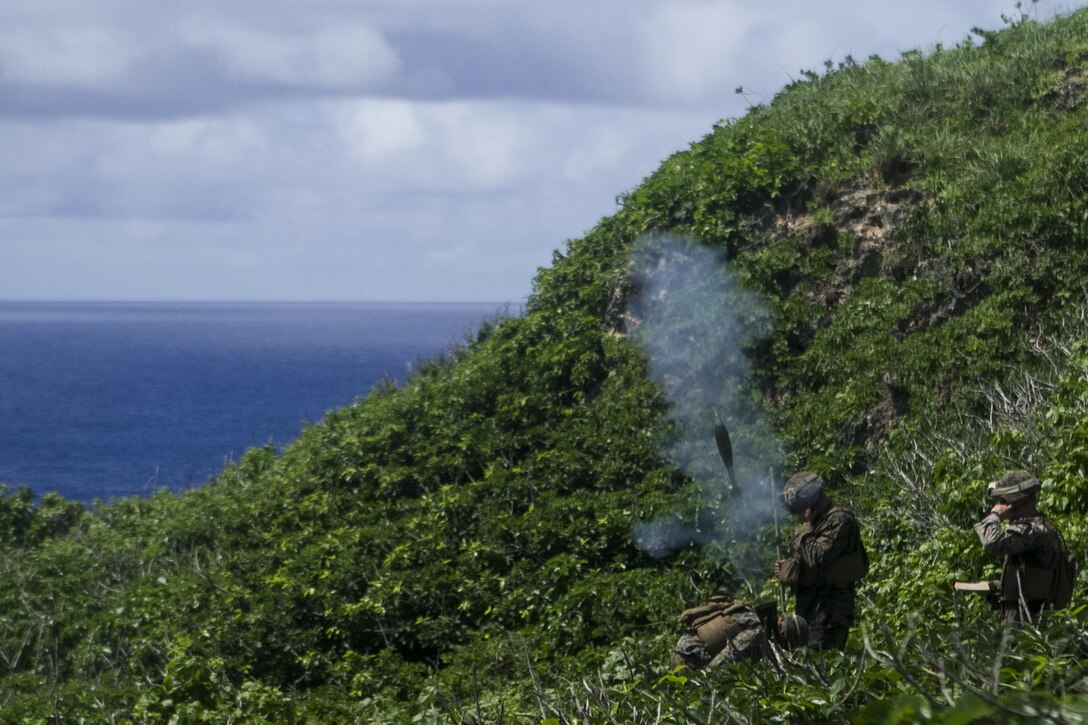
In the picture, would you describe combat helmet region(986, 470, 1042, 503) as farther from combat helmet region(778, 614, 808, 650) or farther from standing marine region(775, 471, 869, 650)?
combat helmet region(778, 614, 808, 650)

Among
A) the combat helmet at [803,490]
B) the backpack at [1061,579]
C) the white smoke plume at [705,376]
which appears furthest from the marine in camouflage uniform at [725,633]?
the white smoke plume at [705,376]

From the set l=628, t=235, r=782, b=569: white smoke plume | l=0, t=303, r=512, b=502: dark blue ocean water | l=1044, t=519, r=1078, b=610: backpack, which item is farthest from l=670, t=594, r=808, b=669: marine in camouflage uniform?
l=0, t=303, r=512, b=502: dark blue ocean water

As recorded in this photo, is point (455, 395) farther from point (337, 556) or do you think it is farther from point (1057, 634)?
point (1057, 634)

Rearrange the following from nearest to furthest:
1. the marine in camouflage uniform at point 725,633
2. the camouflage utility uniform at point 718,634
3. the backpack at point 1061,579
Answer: the backpack at point 1061,579 → the camouflage utility uniform at point 718,634 → the marine in camouflage uniform at point 725,633

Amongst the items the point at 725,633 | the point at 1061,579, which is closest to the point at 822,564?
the point at 725,633

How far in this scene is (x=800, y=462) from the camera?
13055 millimetres

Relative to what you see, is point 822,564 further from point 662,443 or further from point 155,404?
point 155,404

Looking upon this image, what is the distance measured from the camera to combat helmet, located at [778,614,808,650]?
7.90m

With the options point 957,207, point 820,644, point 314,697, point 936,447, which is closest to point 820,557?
point 820,644

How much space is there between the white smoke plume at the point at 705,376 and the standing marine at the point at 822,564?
158 inches

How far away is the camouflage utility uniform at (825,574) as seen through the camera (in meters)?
7.88

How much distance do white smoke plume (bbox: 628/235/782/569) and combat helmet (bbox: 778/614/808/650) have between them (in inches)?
163

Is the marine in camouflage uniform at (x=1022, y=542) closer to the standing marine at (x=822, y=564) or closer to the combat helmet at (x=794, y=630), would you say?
the standing marine at (x=822, y=564)

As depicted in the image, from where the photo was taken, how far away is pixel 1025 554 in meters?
7.04
